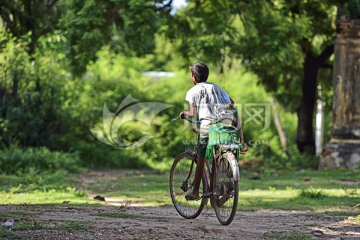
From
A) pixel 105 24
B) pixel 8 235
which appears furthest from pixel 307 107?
pixel 8 235

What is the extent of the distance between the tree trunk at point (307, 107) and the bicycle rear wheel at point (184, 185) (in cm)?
1354

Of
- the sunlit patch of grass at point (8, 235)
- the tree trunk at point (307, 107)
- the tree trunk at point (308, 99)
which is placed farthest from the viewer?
the tree trunk at point (307, 107)

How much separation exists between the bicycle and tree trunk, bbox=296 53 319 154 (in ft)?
44.6

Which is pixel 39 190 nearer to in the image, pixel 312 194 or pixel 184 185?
pixel 312 194

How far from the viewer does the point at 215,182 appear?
28.3ft

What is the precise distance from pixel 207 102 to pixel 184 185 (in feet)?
3.99

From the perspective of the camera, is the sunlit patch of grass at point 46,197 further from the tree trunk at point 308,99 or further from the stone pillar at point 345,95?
the tree trunk at point 308,99

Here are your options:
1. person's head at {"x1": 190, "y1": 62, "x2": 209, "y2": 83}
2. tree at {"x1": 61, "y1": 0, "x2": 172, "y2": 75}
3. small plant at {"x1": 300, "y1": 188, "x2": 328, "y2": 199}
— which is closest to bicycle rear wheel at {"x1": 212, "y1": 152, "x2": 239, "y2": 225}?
person's head at {"x1": 190, "y1": 62, "x2": 209, "y2": 83}

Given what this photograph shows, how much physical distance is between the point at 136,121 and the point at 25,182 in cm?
1003

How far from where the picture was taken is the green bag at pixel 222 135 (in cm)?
834

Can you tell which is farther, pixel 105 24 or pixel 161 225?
pixel 105 24

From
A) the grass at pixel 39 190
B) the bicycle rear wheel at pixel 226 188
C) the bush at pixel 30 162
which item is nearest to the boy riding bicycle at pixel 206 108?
the bicycle rear wheel at pixel 226 188

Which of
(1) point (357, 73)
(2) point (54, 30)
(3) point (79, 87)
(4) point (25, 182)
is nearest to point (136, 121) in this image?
(3) point (79, 87)

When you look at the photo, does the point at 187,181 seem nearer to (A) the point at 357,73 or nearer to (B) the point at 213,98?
(B) the point at 213,98
